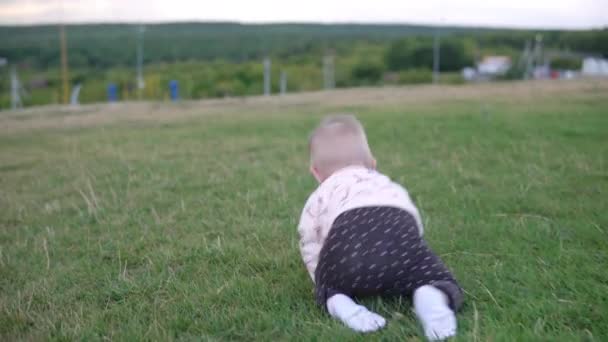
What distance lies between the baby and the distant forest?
29.4 meters

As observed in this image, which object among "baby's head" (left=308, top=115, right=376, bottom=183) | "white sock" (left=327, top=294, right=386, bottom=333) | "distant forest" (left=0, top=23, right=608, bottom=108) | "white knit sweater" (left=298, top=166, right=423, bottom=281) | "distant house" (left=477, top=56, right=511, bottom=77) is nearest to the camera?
"white sock" (left=327, top=294, right=386, bottom=333)

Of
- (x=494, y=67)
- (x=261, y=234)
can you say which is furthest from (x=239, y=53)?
(x=261, y=234)

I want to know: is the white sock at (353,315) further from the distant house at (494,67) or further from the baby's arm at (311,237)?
the distant house at (494,67)

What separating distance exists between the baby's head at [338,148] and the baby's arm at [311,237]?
0.55ft

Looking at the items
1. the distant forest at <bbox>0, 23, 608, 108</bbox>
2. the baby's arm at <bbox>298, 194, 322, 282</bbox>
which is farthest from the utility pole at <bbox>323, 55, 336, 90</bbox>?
the baby's arm at <bbox>298, 194, 322, 282</bbox>

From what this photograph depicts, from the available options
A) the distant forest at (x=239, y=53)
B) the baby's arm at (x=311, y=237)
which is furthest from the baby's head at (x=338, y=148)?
the distant forest at (x=239, y=53)

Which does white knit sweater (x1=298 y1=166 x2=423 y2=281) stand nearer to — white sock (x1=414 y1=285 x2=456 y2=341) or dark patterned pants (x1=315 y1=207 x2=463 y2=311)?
dark patterned pants (x1=315 y1=207 x2=463 y2=311)

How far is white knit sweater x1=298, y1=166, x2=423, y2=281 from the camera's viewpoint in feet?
7.88

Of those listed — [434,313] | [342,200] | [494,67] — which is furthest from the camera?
[494,67]

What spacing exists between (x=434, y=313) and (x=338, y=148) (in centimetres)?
88

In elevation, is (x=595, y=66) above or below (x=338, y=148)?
below

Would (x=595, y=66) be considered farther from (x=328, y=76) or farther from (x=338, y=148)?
(x=338, y=148)

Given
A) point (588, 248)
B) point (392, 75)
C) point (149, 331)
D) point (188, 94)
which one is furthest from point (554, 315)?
point (392, 75)

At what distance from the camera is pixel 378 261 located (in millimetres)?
2230
